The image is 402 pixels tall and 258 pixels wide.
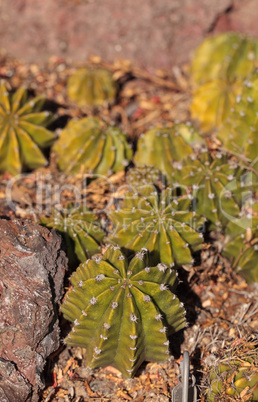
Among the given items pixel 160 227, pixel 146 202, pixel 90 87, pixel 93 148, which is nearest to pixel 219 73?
pixel 90 87

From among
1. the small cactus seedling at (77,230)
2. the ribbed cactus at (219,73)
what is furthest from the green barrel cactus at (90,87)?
the small cactus seedling at (77,230)

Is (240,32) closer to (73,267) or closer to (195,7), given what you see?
(195,7)

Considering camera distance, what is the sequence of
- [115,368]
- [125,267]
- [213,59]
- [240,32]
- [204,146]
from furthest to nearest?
[240,32]
[213,59]
[204,146]
[115,368]
[125,267]

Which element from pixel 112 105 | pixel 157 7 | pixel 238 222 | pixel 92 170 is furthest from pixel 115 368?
pixel 157 7

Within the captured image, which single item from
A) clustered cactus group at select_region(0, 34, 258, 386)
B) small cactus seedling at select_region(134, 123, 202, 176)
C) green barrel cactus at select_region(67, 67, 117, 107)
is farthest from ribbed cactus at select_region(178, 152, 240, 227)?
green barrel cactus at select_region(67, 67, 117, 107)

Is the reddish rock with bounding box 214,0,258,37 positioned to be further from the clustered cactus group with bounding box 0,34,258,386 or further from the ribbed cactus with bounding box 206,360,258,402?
the ribbed cactus with bounding box 206,360,258,402

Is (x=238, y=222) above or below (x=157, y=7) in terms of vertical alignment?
below

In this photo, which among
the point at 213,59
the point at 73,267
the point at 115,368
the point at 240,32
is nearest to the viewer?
the point at 115,368
